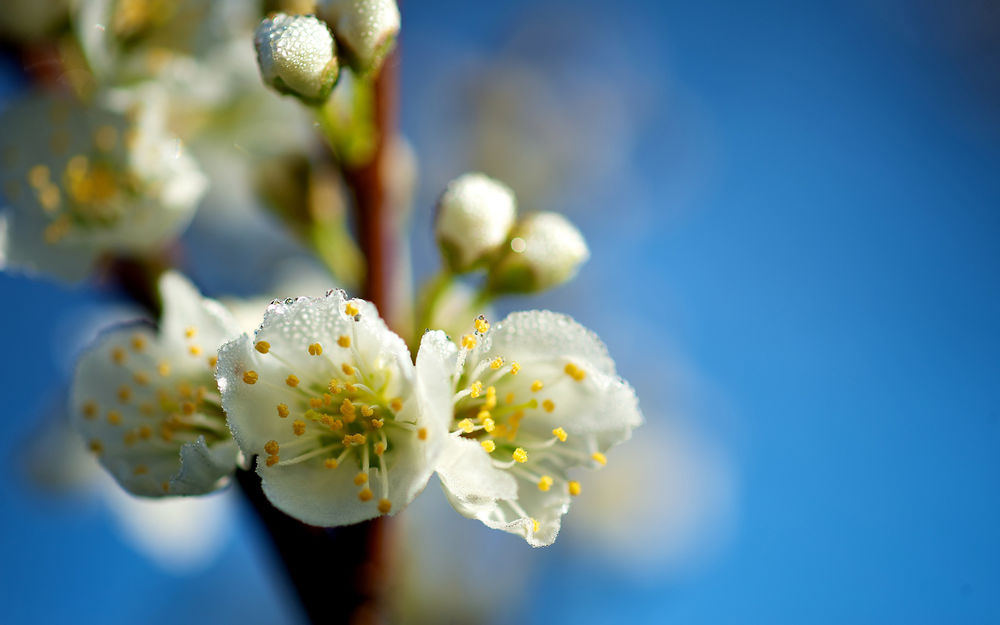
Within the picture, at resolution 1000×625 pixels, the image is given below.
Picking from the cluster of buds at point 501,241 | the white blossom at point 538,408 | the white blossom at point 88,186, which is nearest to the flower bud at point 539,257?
the cluster of buds at point 501,241

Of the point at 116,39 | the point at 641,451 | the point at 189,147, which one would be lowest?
the point at 641,451

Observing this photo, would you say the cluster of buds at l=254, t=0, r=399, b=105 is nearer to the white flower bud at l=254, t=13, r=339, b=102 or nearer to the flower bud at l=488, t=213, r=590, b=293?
the white flower bud at l=254, t=13, r=339, b=102

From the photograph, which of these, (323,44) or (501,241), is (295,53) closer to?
(323,44)

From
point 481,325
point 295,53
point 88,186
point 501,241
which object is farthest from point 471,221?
point 88,186

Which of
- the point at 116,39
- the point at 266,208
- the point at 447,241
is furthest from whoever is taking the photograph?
the point at 266,208

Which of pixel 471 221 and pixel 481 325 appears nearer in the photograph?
pixel 481 325

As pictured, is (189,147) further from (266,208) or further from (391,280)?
(391,280)

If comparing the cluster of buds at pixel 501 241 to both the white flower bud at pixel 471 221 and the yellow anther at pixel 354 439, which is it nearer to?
the white flower bud at pixel 471 221

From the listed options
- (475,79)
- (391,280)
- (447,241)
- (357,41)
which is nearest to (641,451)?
(475,79)
